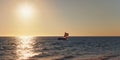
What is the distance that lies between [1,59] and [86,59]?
35.6 ft

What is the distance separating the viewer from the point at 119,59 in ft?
122

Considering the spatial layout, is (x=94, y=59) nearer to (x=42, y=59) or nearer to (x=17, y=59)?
(x=42, y=59)

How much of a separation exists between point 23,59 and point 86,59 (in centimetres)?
797

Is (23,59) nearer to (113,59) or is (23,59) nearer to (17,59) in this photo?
(17,59)

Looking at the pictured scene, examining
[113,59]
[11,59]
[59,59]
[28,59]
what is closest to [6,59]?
[11,59]

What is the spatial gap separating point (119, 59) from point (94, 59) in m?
3.06

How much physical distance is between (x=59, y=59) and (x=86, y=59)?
3.42 meters

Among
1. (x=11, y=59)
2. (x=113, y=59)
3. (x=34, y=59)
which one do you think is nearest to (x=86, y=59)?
(x=113, y=59)

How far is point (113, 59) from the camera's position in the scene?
123ft

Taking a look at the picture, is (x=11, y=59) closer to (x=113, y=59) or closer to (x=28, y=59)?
(x=28, y=59)

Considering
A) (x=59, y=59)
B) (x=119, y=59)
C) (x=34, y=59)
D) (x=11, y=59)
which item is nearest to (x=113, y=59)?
(x=119, y=59)

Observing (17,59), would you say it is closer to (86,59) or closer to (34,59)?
(34,59)

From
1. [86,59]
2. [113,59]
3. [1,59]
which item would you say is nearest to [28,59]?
[1,59]

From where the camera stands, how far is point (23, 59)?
38312mm
